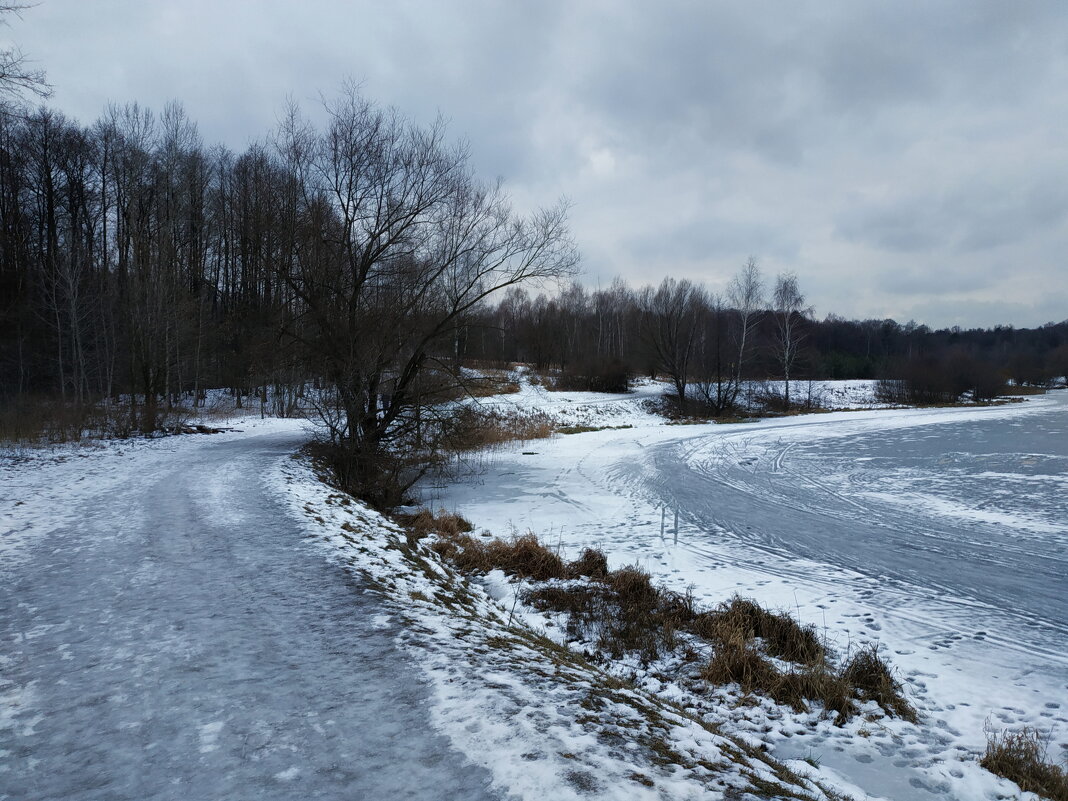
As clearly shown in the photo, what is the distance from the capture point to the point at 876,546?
993cm

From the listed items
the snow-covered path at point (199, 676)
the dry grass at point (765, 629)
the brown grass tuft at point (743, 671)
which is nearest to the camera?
the snow-covered path at point (199, 676)

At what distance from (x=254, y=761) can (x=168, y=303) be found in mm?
25896

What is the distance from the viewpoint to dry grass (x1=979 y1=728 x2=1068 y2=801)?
392 centimetres

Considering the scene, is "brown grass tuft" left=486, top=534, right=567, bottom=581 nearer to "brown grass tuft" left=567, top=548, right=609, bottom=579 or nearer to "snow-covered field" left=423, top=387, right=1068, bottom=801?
"brown grass tuft" left=567, top=548, right=609, bottom=579

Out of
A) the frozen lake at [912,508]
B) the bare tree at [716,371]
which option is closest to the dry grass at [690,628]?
the frozen lake at [912,508]

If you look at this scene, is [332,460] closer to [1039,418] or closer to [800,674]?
[800,674]

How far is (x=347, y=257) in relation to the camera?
16.6 metres

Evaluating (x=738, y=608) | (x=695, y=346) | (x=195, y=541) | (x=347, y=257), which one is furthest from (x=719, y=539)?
(x=695, y=346)

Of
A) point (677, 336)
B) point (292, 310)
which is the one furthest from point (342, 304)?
point (677, 336)

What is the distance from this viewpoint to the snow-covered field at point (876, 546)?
4652mm

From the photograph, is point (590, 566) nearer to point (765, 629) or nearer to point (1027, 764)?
point (765, 629)

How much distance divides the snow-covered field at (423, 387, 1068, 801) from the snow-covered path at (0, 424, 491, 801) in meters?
3.04

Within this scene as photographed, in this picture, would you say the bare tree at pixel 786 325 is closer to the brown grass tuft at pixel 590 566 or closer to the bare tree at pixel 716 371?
the bare tree at pixel 716 371

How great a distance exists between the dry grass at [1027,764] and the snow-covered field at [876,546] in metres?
0.11
